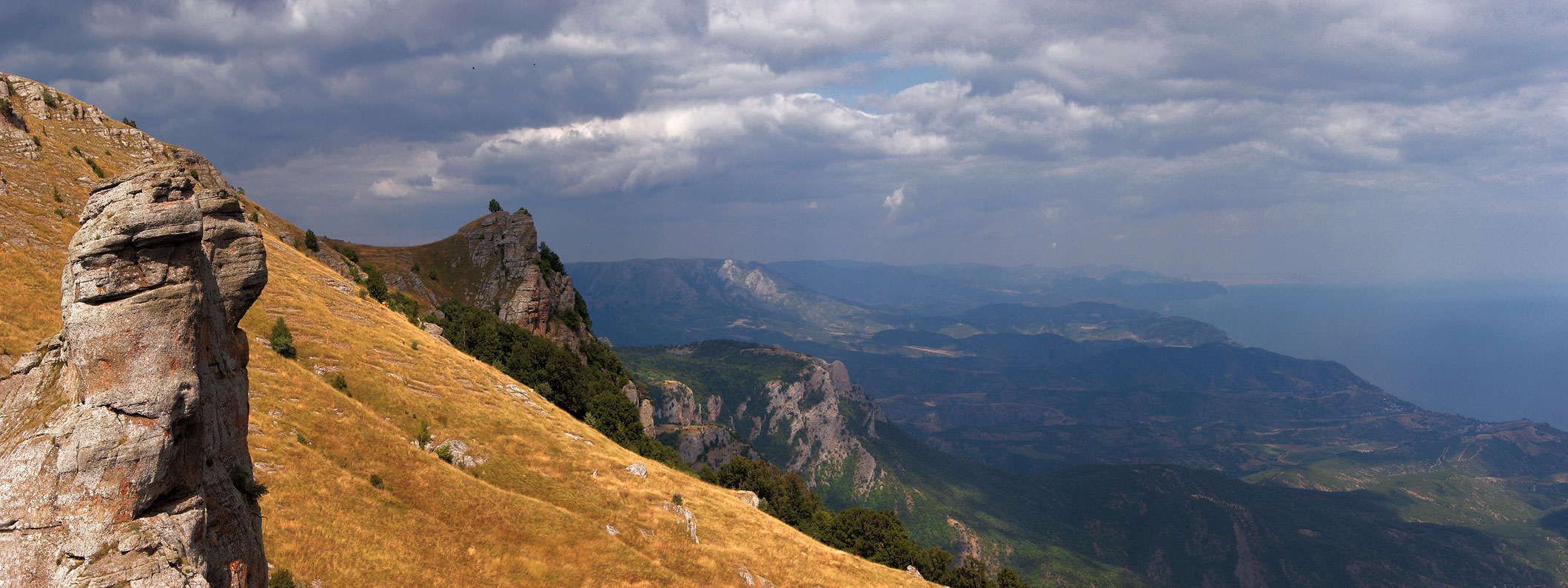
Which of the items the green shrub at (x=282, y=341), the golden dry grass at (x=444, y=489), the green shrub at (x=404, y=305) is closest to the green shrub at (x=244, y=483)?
the golden dry grass at (x=444, y=489)

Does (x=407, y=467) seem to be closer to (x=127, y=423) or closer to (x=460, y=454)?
(x=460, y=454)

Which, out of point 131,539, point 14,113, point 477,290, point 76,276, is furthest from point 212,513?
point 477,290

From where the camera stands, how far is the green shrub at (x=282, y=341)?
4194cm

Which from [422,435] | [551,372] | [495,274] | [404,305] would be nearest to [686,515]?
[422,435]

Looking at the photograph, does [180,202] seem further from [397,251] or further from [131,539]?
[397,251]

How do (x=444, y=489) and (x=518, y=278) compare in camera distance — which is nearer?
(x=444, y=489)

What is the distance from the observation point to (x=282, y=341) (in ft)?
138

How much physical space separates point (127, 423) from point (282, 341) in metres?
33.5

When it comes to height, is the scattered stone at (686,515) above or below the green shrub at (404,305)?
below

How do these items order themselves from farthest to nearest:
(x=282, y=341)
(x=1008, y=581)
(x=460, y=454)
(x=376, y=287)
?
(x=376, y=287) < (x=1008, y=581) < (x=460, y=454) < (x=282, y=341)

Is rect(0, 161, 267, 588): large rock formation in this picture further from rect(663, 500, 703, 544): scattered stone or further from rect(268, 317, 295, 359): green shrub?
rect(663, 500, 703, 544): scattered stone

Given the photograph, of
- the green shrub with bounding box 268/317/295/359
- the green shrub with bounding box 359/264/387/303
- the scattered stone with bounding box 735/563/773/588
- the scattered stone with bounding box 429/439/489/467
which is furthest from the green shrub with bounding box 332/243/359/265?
the scattered stone with bounding box 735/563/773/588

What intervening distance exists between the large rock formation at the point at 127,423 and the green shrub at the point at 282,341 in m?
27.1

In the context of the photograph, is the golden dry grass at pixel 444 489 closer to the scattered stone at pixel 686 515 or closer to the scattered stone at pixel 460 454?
the scattered stone at pixel 460 454
